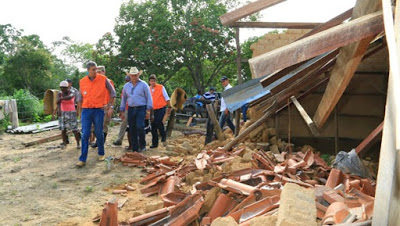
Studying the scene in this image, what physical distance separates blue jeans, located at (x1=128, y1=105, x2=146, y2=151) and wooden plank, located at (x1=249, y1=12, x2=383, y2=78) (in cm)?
568

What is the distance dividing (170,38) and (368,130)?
1227cm

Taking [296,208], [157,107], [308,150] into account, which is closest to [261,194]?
[296,208]

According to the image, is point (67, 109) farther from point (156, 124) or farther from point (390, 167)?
point (390, 167)

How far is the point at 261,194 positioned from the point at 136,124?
512 cm

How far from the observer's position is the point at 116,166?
6727 mm

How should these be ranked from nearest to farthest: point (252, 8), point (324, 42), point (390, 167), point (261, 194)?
point (390, 167), point (324, 42), point (261, 194), point (252, 8)

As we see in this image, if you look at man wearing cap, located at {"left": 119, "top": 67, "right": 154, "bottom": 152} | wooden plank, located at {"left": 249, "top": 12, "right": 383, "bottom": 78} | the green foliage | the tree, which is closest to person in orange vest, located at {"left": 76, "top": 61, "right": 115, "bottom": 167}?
man wearing cap, located at {"left": 119, "top": 67, "right": 154, "bottom": 152}

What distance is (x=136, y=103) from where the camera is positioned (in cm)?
768

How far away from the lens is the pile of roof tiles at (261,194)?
2.11m

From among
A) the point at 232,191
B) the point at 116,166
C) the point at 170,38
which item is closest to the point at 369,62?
the point at 232,191

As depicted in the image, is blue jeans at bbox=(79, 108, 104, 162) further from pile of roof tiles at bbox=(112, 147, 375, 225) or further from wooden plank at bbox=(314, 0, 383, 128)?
wooden plank at bbox=(314, 0, 383, 128)

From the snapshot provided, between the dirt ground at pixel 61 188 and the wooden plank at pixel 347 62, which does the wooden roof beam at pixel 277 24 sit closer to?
the wooden plank at pixel 347 62

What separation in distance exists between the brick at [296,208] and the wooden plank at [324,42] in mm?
730

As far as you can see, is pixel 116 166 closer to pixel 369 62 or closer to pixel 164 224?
pixel 164 224
